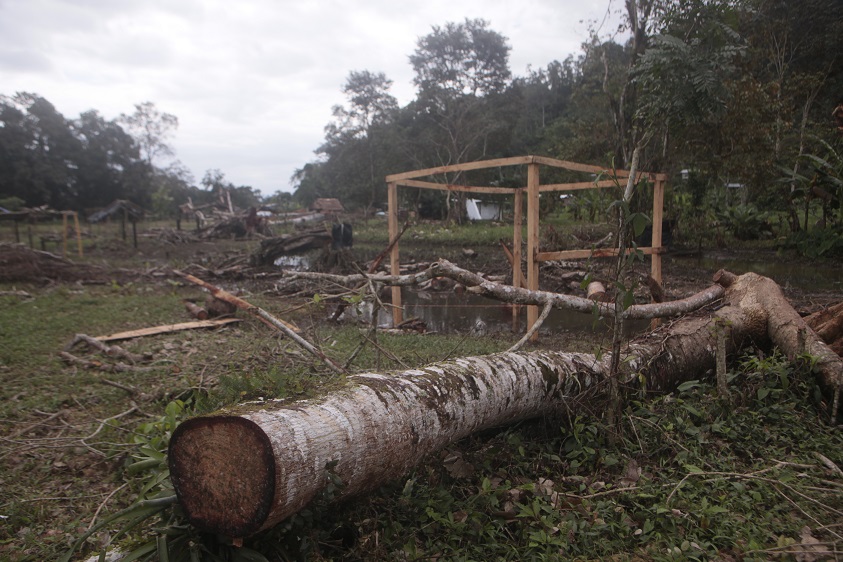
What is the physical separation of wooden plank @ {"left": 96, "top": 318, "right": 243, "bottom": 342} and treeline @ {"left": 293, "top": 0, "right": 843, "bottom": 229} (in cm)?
575

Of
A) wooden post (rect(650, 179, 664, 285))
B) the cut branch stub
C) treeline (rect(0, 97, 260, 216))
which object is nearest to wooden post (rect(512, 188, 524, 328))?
wooden post (rect(650, 179, 664, 285))

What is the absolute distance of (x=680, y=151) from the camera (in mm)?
12000

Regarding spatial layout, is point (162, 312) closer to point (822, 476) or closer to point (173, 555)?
point (173, 555)

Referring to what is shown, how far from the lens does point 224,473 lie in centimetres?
171

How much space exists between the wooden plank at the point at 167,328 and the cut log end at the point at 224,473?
16.6ft

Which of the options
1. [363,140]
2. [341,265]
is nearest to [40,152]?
[363,140]

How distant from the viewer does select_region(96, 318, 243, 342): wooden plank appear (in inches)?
243

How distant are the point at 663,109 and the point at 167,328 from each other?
786 cm

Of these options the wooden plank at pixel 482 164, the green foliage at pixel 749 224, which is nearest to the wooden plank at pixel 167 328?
the wooden plank at pixel 482 164

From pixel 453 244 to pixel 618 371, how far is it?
1343cm

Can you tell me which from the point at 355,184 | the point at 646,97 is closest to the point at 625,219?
the point at 646,97

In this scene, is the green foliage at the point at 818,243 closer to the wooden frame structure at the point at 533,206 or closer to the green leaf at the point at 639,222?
the wooden frame structure at the point at 533,206

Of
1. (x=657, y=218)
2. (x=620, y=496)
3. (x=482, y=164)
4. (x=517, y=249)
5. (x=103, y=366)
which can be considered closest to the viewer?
(x=620, y=496)

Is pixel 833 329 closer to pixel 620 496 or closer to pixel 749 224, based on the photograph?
pixel 620 496
